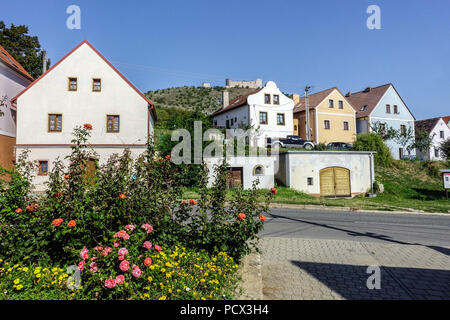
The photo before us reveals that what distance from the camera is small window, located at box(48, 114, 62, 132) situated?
2153cm

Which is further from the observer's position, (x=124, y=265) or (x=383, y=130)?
(x=383, y=130)

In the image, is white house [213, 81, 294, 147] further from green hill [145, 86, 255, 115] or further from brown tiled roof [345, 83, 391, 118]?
green hill [145, 86, 255, 115]

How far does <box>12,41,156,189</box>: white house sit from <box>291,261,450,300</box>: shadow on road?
1863cm

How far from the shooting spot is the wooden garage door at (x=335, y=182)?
22.3m

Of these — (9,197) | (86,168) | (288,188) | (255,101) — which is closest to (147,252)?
(86,168)

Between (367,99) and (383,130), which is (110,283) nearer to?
(383,130)

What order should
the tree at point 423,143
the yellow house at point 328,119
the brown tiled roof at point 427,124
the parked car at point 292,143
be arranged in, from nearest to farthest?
the parked car at point 292,143 < the yellow house at point 328,119 < the tree at point 423,143 < the brown tiled roof at point 427,124

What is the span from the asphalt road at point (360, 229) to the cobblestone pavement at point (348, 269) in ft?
2.80

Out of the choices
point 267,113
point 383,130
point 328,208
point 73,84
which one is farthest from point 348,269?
point 383,130

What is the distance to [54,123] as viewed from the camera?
851 inches

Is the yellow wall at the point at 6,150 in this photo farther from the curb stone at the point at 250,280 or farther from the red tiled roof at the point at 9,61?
the curb stone at the point at 250,280

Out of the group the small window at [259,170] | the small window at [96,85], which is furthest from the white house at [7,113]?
the small window at [259,170]

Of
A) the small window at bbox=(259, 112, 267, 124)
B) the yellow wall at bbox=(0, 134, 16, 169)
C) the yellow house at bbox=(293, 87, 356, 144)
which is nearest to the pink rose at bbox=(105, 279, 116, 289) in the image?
the yellow wall at bbox=(0, 134, 16, 169)

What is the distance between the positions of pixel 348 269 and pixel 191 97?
99.5m
